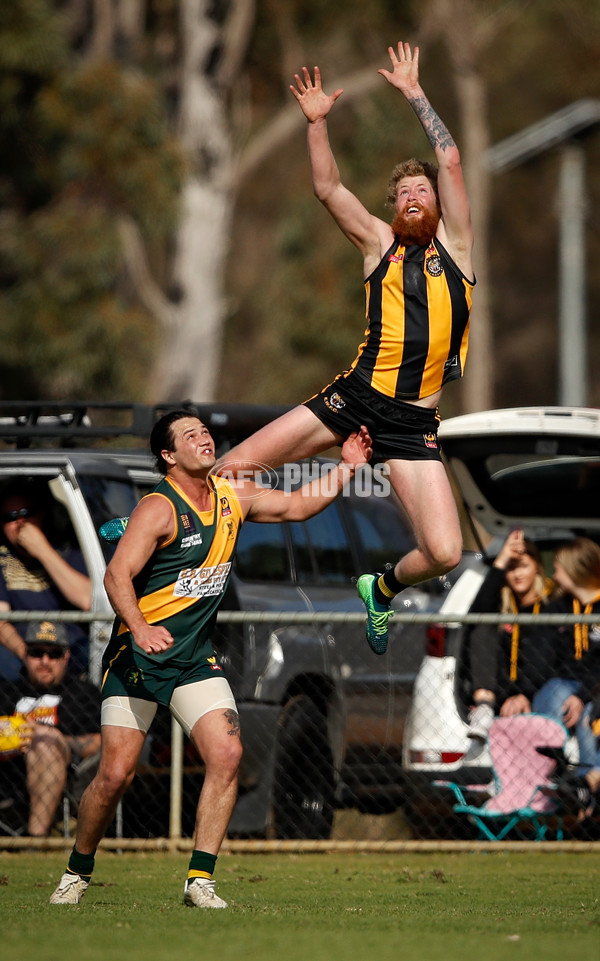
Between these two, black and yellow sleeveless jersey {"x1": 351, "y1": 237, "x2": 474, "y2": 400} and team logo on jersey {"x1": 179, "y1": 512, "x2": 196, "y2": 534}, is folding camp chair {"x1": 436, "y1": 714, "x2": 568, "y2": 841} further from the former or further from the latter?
team logo on jersey {"x1": 179, "y1": 512, "x2": 196, "y2": 534}

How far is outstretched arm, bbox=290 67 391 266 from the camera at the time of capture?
20.7ft

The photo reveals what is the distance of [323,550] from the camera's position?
9492mm

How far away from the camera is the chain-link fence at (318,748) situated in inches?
328

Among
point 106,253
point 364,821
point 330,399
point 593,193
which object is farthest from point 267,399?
point 330,399

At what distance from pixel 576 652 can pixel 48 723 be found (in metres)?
3.30

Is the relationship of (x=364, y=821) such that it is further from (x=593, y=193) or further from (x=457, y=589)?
(x=593, y=193)


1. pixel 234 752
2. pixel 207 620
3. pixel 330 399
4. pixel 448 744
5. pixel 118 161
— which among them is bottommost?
pixel 448 744

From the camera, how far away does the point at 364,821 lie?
982 centimetres

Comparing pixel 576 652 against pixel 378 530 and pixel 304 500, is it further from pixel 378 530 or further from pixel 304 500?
pixel 304 500

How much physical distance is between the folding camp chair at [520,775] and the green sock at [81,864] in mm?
2860

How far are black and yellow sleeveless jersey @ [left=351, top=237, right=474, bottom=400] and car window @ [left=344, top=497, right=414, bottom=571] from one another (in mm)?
3395

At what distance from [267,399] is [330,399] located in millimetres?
27638

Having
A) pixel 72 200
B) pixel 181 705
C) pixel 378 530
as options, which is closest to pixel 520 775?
pixel 378 530

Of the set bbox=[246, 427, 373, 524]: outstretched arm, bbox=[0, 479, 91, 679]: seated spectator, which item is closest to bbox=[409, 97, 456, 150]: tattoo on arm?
bbox=[246, 427, 373, 524]: outstretched arm
